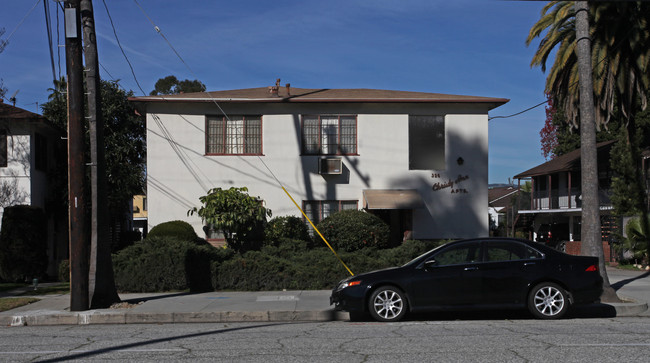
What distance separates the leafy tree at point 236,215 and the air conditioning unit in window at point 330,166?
2.33 metres

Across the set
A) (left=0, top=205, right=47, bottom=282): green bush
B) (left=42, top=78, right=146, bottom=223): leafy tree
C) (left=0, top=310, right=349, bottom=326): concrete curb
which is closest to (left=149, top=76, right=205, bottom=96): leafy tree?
(left=42, top=78, right=146, bottom=223): leafy tree

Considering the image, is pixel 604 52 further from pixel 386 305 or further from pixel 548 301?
pixel 386 305

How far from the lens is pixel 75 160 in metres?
11.9

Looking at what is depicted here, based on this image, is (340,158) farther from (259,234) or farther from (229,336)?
(229,336)

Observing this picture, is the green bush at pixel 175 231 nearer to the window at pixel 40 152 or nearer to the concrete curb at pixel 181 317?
the window at pixel 40 152

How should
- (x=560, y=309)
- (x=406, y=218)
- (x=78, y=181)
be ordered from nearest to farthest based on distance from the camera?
(x=560, y=309) → (x=78, y=181) → (x=406, y=218)

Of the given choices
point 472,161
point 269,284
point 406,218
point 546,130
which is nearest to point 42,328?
point 269,284

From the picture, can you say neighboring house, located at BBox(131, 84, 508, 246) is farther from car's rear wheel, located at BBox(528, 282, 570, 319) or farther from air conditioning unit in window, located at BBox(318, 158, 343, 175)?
car's rear wheel, located at BBox(528, 282, 570, 319)

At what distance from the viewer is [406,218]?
71.6 ft

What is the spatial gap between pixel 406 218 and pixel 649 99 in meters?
13.8

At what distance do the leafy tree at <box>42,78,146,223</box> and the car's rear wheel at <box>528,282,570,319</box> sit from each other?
18711 mm

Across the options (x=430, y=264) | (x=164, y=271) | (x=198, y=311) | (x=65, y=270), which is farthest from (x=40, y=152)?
(x=430, y=264)

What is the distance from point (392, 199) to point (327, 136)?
10.4ft

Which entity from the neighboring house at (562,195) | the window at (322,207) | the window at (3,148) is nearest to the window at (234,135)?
the window at (322,207)
